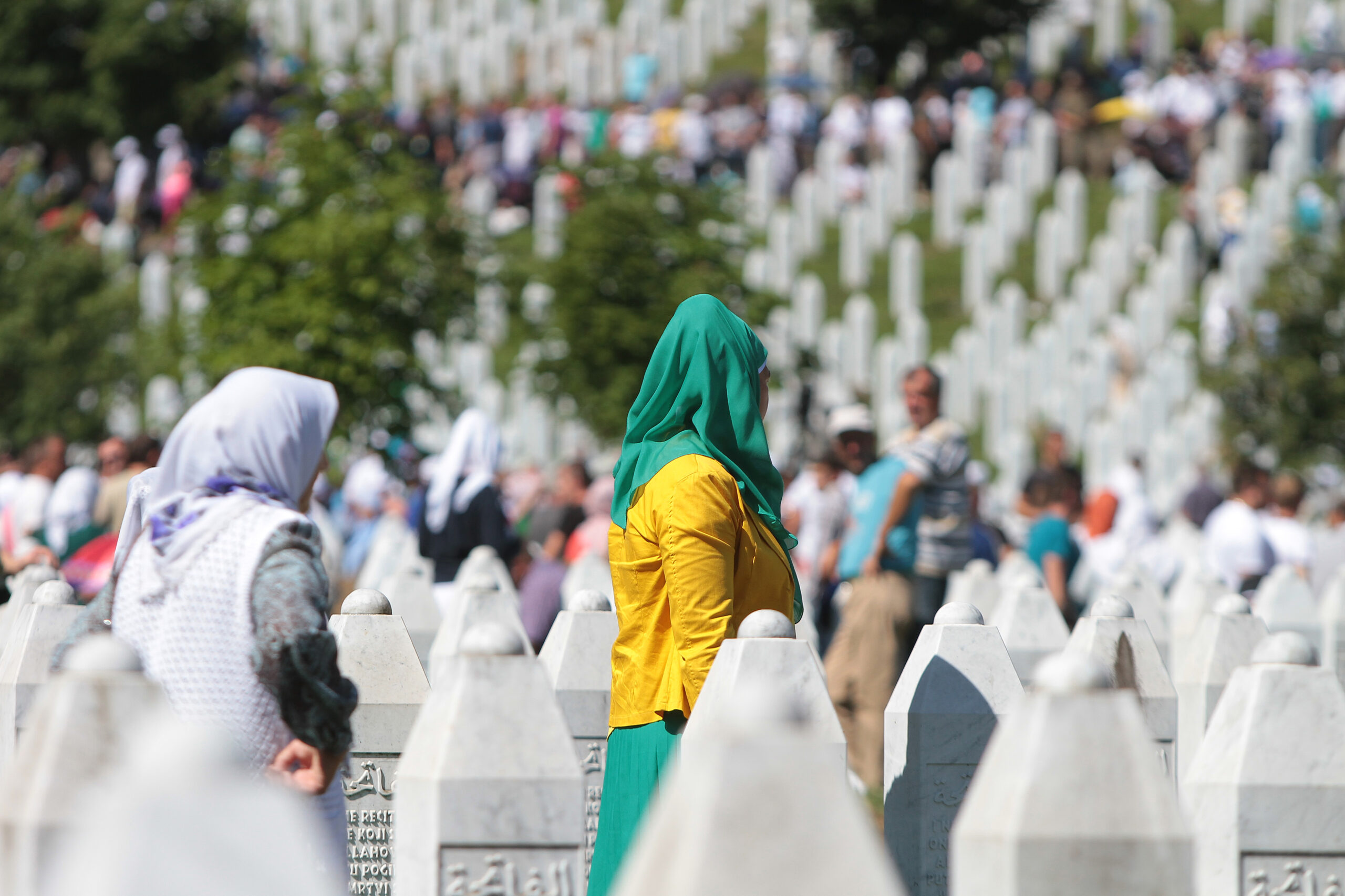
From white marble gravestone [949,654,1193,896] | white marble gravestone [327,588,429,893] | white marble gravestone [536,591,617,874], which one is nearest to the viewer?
white marble gravestone [949,654,1193,896]

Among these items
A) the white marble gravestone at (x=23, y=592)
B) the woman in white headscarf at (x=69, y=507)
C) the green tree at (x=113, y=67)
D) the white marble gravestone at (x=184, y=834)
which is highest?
the green tree at (x=113, y=67)

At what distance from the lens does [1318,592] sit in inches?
495

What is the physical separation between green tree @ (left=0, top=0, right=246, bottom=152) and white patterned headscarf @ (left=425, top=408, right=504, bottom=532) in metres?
29.2

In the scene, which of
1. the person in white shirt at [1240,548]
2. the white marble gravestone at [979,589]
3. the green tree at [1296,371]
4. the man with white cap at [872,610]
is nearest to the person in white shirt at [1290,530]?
the person in white shirt at [1240,548]

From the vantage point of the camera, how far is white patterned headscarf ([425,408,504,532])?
357 inches

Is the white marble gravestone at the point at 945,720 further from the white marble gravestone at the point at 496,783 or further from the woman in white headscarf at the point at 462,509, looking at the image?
the woman in white headscarf at the point at 462,509

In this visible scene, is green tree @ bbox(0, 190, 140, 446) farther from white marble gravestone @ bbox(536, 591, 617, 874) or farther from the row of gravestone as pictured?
white marble gravestone @ bbox(536, 591, 617, 874)

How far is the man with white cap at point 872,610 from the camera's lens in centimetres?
782

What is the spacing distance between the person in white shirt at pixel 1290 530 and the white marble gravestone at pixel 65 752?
420 inches

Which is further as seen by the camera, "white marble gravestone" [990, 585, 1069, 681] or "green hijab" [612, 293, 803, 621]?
"white marble gravestone" [990, 585, 1069, 681]

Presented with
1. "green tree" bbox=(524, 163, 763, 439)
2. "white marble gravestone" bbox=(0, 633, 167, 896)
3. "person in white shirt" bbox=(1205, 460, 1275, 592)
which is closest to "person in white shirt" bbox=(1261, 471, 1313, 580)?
"person in white shirt" bbox=(1205, 460, 1275, 592)

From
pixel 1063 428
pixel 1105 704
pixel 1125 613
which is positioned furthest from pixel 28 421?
pixel 1105 704

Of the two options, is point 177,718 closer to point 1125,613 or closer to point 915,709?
point 915,709

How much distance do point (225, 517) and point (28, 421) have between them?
20.4 m
